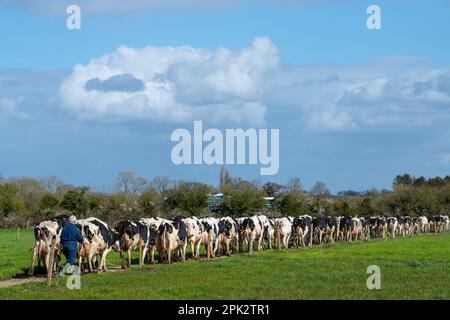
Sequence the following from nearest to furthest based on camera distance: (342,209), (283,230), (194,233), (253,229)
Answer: (194,233) < (253,229) < (283,230) < (342,209)

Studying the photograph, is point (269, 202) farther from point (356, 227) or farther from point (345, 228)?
point (345, 228)

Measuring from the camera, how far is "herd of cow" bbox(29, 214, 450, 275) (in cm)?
2748

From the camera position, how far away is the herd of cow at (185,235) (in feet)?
90.2

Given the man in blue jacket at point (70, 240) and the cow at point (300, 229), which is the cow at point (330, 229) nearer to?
the cow at point (300, 229)

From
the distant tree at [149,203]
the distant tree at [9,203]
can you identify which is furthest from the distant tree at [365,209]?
the distant tree at [9,203]

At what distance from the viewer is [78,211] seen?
3494 inches

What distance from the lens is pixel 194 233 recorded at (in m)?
36.0

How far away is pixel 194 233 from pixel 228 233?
403cm

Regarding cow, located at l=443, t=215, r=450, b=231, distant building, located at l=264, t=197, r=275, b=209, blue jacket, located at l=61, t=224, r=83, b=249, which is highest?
distant building, located at l=264, t=197, r=275, b=209

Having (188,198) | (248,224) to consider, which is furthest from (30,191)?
(248,224)

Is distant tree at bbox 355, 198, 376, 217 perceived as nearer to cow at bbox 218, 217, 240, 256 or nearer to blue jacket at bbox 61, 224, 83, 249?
cow at bbox 218, 217, 240, 256

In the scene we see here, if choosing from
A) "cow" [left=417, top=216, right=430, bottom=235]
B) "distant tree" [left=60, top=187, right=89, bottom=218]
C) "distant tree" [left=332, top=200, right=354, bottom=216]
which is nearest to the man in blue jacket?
"distant tree" [left=60, top=187, right=89, bottom=218]

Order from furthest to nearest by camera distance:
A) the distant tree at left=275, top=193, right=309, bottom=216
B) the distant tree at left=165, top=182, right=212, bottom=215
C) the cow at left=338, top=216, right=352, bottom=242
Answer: the distant tree at left=275, top=193, right=309, bottom=216
the distant tree at left=165, top=182, right=212, bottom=215
the cow at left=338, top=216, right=352, bottom=242
